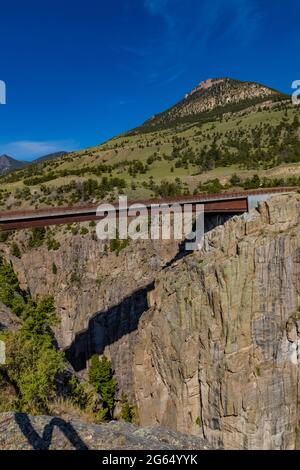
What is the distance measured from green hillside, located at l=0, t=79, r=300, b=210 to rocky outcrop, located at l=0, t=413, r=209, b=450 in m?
45.2

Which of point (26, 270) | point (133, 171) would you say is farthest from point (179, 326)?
point (133, 171)

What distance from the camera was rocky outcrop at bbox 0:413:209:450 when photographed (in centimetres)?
924

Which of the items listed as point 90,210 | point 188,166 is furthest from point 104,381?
point 188,166

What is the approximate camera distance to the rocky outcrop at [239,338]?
101ft

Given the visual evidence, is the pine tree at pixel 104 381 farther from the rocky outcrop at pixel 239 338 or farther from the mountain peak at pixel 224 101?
the mountain peak at pixel 224 101

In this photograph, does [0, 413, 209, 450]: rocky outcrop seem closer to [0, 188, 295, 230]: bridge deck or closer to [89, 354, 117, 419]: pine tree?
[0, 188, 295, 230]: bridge deck

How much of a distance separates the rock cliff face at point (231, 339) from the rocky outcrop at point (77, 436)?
20175mm

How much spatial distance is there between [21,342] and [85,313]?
3318 cm

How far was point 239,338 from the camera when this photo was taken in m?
32.3

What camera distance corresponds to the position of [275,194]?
36.3m

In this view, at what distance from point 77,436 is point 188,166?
259 feet

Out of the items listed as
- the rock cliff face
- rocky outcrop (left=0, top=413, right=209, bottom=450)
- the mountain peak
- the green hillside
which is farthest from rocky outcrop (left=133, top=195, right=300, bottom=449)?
the mountain peak
